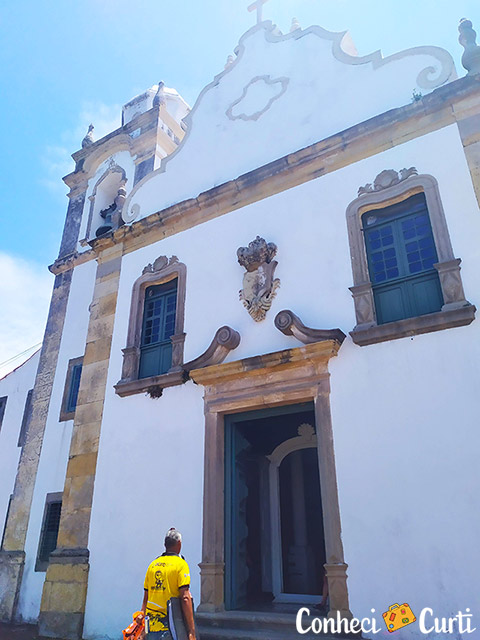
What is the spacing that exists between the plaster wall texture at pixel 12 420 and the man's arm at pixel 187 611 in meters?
8.35

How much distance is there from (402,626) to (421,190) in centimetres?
499

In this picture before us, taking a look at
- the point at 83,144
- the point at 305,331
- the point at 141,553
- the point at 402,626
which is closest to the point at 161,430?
the point at 141,553

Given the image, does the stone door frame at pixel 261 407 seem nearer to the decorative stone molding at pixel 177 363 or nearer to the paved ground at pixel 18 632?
the decorative stone molding at pixel 177 363

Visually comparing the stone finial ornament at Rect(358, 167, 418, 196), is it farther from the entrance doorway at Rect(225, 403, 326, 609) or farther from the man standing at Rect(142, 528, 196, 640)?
the man standing at Rect(142, 528, 196, 640)

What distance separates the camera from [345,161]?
7551 millimetres

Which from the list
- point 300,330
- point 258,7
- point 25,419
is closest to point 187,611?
point 300,330

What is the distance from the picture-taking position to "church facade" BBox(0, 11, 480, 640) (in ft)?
18.2

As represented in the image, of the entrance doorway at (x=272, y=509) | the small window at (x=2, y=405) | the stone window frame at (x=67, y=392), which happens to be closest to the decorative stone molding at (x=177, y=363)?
the entrance doorway at (x=272, y=509)

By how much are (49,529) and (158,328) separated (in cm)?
463

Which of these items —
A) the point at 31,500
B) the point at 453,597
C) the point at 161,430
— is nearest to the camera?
the point at 453,597

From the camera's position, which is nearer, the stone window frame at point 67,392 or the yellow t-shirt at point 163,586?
the yellow t-shirt at point 163,586

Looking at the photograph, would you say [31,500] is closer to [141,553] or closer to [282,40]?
[141,553]

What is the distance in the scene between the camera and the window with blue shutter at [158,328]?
324 inches

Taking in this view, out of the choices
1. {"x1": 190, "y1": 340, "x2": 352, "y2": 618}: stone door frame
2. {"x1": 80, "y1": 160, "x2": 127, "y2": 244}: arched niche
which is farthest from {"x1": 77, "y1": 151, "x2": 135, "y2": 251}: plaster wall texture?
{"x1": 190, "y1": 340, "x2": 352, "y2": 618}: stone door frame
